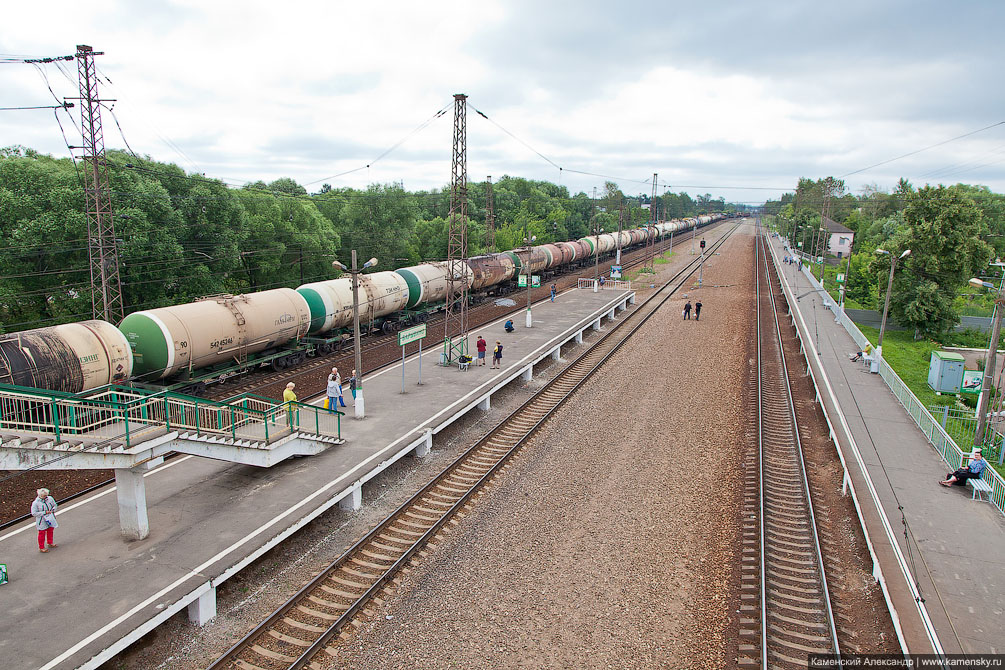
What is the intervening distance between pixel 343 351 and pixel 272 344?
17.7 ft

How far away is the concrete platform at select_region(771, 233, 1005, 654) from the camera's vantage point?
955cm

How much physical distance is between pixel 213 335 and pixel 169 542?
10.4 metres

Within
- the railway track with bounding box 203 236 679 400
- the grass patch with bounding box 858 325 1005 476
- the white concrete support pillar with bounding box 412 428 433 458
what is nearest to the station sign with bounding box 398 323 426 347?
the railway track with bounding box 203 236 679 400

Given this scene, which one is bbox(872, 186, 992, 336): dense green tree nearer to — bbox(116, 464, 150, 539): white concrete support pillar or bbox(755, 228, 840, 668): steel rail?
bbox(755, 228, 840, 668): steel rail

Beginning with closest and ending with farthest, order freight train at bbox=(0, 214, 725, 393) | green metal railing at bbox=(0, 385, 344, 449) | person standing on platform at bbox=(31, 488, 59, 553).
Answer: green metal railing at bbox=(0, 385, 344, 449) → person standing on platform at bbox=(31, 488, 59, 553) → freight train at bbox=(0, 214, 725, 393)

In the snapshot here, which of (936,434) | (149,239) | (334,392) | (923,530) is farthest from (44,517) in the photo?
(936,434)

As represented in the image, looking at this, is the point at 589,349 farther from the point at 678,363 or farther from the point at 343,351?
the point at 343,351

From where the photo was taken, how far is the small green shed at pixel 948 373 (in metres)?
24.2

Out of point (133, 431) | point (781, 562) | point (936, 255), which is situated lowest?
point (781, 562)

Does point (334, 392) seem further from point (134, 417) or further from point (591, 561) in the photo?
point (591, 561)

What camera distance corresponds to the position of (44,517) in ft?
34.6

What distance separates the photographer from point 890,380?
2302 cm

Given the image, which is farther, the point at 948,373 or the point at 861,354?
the point at 861,354

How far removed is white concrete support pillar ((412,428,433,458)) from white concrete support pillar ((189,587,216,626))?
24.5 feet
